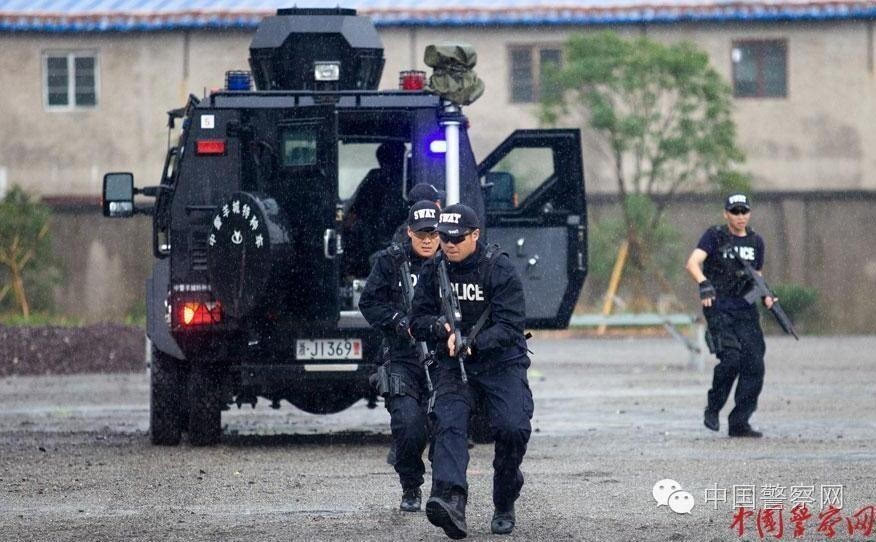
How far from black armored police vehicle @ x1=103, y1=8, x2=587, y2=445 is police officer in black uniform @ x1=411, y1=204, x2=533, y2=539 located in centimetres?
392

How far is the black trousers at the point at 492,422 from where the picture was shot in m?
10.2

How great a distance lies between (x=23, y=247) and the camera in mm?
37312

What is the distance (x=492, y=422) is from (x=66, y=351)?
17551mm

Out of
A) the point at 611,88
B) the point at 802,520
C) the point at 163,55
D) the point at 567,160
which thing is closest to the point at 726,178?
the point at 611,88

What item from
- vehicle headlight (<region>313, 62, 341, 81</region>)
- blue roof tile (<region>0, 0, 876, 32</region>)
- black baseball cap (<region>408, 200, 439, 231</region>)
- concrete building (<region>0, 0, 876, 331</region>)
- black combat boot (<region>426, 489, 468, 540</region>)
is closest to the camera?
black combat boot (<region>426, 489, 468, 540</region>)

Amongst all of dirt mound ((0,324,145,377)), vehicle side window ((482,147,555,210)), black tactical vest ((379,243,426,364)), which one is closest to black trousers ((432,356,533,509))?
black tactical vest ((379,243,426,364))

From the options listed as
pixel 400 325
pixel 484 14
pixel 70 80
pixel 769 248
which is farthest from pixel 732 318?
pixel 70 80

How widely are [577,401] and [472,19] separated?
68.7 feet

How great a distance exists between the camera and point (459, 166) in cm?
1541

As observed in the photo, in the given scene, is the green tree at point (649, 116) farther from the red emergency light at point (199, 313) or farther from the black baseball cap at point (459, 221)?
the black baseball cap at point (459, 221)

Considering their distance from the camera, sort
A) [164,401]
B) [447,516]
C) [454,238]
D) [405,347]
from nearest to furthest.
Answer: [447,516], [454,238], [405,347], [164,401]

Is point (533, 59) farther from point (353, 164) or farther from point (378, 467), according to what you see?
point (378, 467)

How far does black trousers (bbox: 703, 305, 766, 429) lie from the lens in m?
16.0

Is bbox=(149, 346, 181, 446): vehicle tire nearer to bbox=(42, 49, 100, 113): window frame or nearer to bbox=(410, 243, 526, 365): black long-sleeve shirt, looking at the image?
bbox=(410, 243, 526, 365): black long-sleeve shirt
